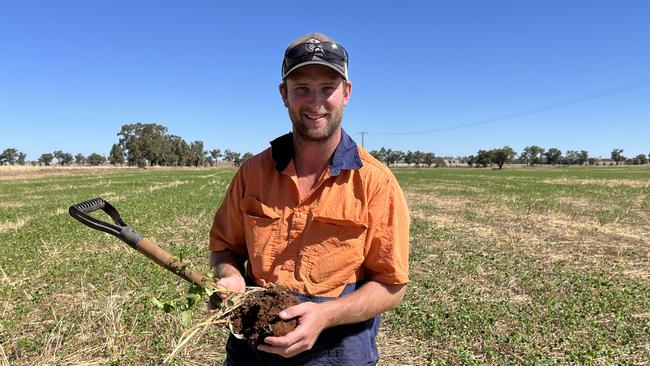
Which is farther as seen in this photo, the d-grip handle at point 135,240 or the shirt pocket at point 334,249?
the shirt pocket at point 334,249

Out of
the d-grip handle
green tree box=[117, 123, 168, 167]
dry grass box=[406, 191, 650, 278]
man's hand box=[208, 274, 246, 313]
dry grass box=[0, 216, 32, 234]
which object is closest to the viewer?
the d-grip handle

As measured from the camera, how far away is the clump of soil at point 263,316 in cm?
185

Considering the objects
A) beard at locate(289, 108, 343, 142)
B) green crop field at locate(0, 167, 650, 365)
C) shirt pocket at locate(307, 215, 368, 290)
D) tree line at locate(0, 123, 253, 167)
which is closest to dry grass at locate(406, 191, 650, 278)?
green crop field at locate(0, 167, 650, 365)

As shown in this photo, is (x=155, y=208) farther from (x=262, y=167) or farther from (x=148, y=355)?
(x=262, y=167)

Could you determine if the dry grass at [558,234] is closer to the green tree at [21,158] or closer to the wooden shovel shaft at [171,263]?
the wooden shovel shaft at [171,263]

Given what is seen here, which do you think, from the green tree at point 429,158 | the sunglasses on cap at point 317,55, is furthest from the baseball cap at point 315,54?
the green tree at point 429,158

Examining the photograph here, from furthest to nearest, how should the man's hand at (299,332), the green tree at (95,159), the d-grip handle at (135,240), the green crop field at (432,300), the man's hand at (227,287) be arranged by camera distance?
1. the green tree at (95,159)
2. the green crop field at (432,300)
3. the man's hand at (227,287)
4. the d-grip handle at (135,240)
5. the man's hand at (299,332)

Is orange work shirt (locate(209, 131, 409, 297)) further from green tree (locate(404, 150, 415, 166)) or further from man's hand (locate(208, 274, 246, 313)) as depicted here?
green tree (locate(404, 150, 415, 166))

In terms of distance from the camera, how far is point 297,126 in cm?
218

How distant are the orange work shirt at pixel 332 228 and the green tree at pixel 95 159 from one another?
18998 centimetres

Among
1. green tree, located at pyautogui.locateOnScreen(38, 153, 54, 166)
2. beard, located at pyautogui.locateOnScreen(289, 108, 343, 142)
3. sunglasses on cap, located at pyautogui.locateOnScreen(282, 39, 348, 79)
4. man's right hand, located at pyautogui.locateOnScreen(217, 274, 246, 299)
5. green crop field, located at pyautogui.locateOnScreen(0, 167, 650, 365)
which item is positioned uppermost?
green tree, located at pyautogui.locateOnScreen(38, 153, 54, 166)

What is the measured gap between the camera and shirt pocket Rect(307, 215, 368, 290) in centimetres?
210

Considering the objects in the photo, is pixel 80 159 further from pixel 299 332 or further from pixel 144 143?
pixel 299 332

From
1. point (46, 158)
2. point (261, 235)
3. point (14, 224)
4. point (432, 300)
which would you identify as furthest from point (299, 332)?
point (46, 158)
